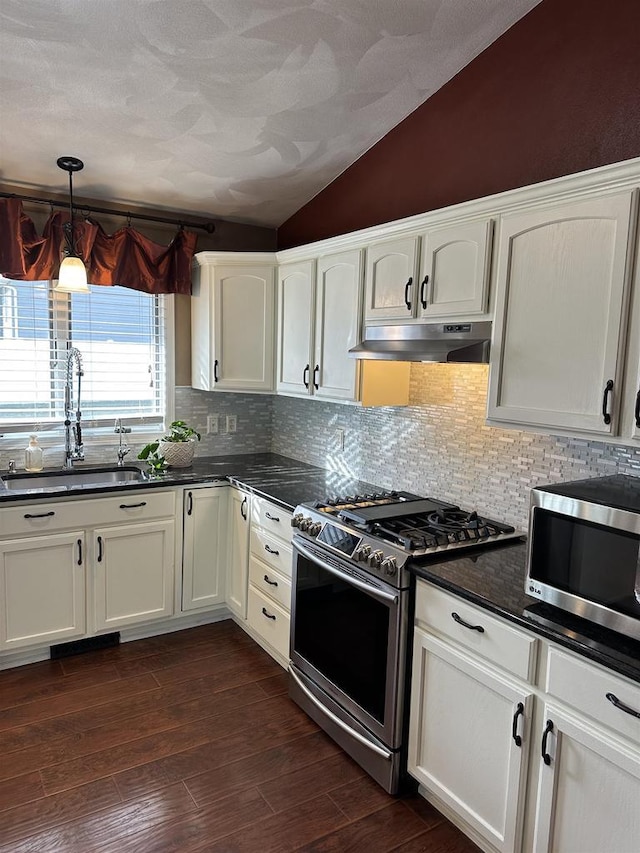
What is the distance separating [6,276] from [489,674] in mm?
2948

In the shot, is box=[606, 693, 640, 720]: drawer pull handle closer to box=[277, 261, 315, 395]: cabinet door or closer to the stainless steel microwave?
the stainless steel microwave

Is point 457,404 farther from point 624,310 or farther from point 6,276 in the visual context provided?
point 6,276

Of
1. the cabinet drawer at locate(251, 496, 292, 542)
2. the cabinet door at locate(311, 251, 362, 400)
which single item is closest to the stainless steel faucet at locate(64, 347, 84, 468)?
the cabinet drawer at locate(251, 496, 292, 542)

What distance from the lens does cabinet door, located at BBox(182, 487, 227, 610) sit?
3350 mm

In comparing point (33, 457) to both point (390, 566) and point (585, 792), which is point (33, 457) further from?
point (585, 792)

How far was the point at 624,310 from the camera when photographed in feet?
5.73

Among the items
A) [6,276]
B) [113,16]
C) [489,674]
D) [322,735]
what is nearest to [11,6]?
[113,16]

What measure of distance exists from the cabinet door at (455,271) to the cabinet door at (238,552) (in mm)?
1478

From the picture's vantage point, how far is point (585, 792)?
5.16 feet

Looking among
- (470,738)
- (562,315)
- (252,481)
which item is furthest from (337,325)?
(470,738)

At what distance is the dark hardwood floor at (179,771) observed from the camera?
2.01 meters

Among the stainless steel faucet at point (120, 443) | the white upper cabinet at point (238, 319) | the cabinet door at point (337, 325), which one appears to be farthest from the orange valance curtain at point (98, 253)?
the cabinet door at point (337, 325)

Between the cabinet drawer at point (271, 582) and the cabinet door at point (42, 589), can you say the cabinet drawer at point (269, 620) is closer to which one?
the cabinet drawer at point (271, 582)

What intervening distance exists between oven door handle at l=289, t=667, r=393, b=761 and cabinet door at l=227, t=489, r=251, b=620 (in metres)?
0.67
